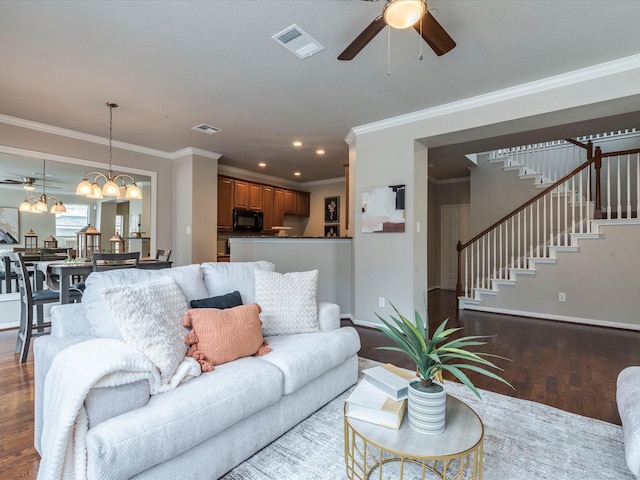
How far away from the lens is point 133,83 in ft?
10.0

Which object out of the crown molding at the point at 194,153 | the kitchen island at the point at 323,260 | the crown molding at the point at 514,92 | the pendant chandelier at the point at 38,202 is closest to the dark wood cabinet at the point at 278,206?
the crown molding at the point at 194,153

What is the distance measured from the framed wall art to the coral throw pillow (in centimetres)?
245

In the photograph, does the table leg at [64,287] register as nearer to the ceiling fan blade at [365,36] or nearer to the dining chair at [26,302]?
the dining chair at [26,302]

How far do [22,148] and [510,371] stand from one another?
600 centimetres

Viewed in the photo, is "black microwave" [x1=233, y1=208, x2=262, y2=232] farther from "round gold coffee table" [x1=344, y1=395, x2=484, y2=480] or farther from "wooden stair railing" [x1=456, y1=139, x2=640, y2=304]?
"round gold coffee table" [x1=344, y1=395, x2=484, y2=480]

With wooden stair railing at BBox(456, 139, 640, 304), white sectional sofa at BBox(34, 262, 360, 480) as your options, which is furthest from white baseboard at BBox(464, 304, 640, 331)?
white sectional sofa at BBox(34, 262, 360, 480)

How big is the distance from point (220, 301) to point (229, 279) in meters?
0.30

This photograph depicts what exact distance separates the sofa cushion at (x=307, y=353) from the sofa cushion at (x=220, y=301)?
349 millimetres

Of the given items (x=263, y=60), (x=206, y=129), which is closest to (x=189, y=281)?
(x=263, y=60)

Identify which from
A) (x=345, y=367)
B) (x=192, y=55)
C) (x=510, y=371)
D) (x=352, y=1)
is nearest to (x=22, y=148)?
(x=192, y=55)

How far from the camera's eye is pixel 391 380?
5.02 ft

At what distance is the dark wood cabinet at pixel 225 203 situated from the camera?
6125 millimetres

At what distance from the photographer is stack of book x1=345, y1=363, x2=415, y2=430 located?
4.41ft

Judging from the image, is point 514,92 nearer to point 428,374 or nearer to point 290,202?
point 428,374
